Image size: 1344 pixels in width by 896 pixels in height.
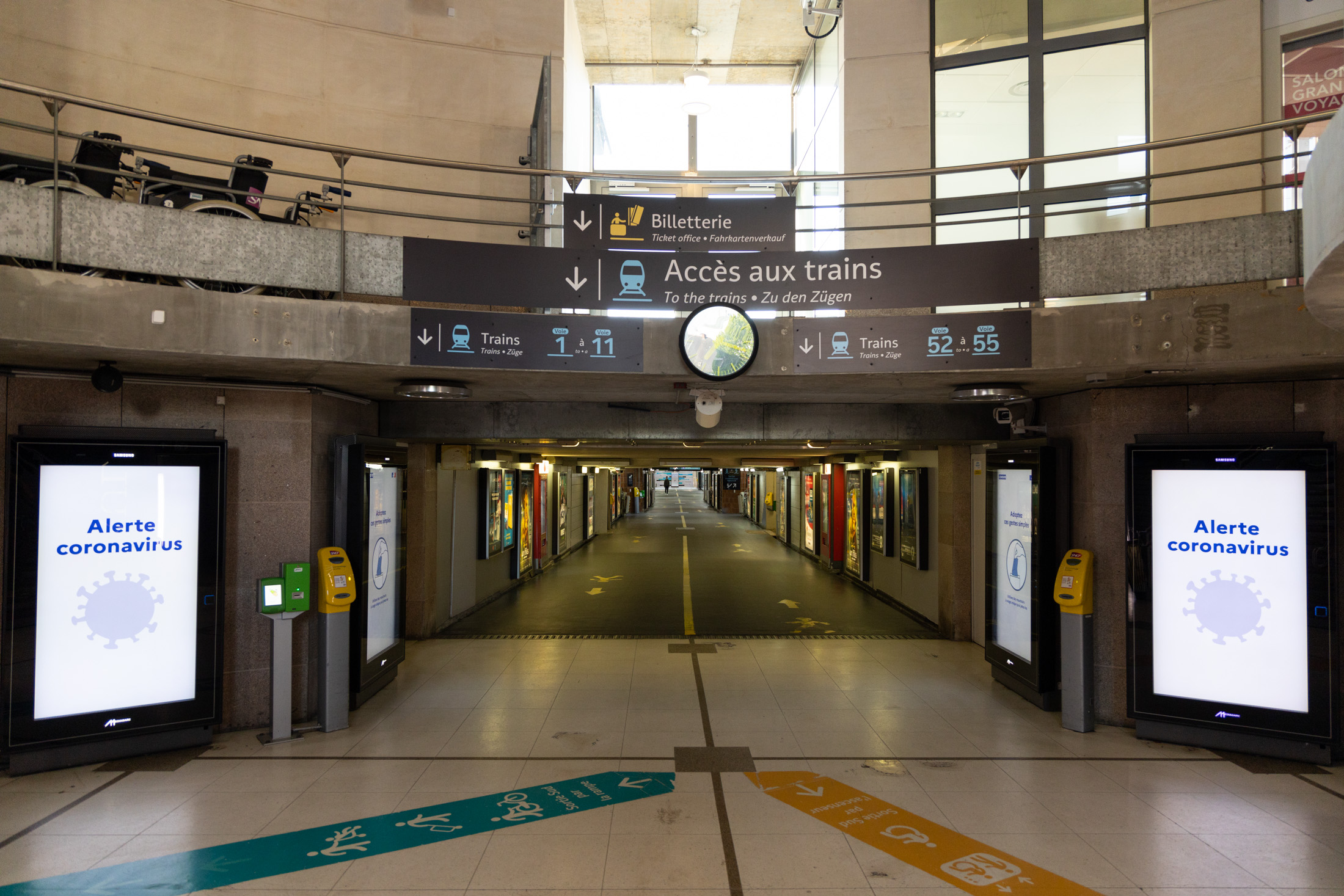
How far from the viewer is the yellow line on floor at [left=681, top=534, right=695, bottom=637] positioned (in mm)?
11391

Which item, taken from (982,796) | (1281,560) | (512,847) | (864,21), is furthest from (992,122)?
(512,847)

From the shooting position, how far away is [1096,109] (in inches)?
359

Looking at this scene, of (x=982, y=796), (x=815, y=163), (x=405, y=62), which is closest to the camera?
(x=982, y=796)

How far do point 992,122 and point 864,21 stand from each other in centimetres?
242

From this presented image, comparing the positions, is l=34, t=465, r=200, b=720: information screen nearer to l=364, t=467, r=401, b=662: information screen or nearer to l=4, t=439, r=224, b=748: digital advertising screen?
l=4, t=439, r=224, b=748: digital advertising screen

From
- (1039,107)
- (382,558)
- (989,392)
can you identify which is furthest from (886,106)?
(382,558)

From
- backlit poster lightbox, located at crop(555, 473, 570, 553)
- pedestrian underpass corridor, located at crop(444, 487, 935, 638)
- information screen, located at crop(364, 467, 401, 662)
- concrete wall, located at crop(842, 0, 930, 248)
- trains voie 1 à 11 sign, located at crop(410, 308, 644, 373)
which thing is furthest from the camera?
backlit poster lightbox, located at crop(555, 473, 570, 553)

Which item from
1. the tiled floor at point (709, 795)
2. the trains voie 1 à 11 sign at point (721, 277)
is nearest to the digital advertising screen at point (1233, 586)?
the tiled floor at point (709, 795)

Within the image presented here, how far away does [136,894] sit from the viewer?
3.97m

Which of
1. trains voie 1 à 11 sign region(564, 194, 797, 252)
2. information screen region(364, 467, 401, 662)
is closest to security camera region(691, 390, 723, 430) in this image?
trains voie 1 à 11 sign region(564, 194, 797, 252)

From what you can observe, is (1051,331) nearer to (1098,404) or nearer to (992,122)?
(1098,404)

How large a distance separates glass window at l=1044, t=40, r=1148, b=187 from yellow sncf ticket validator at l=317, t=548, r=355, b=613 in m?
9.79

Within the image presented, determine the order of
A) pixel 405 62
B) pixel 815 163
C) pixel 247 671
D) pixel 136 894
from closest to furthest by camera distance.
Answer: pixel 136 894, pixel 247 671, pixel 405 62, pixel 815 163

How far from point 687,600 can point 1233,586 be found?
355 inches
